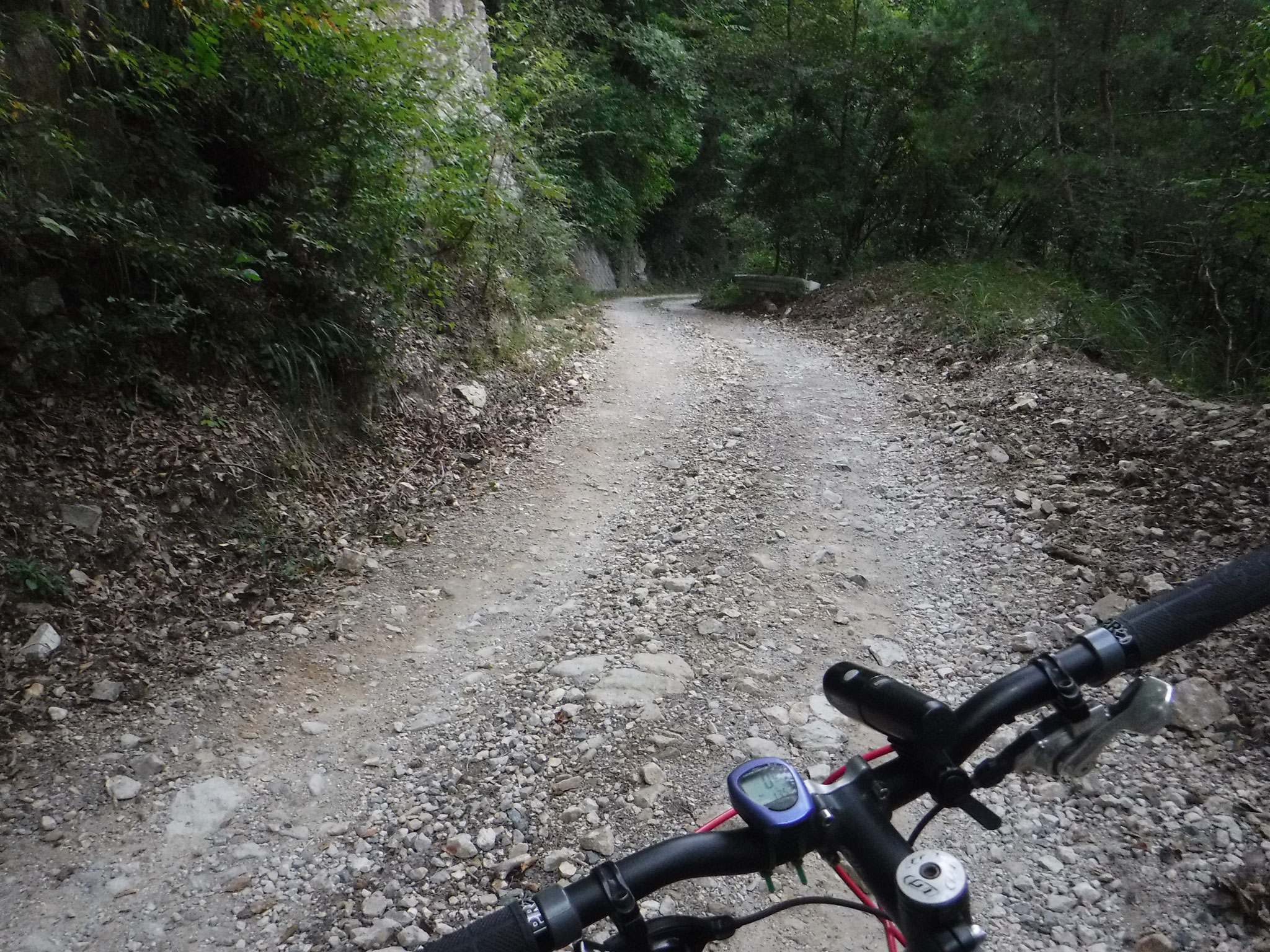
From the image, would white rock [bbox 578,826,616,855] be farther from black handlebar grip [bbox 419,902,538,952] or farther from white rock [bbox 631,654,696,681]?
black handlebar grip [bbox 419,902,538,952]

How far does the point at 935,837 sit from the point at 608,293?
1915 cm

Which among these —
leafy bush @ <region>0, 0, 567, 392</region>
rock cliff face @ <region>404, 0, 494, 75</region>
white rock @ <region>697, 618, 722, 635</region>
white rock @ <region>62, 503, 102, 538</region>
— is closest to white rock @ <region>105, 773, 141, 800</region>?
white rock @ <region>62, 503, 102, 538</region>

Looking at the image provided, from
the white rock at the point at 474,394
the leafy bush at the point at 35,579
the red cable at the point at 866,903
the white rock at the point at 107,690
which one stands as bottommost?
the white rock at the point at 107,690

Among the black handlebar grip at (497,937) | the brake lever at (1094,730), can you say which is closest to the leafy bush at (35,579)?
the black handlebar grip at (497,937)

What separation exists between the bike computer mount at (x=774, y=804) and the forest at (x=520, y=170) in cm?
455

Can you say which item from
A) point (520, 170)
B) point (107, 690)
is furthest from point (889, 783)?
point (520, 170)

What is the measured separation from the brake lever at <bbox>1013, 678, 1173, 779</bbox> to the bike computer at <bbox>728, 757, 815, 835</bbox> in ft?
1.30

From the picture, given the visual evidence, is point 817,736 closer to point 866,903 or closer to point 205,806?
point 866,903

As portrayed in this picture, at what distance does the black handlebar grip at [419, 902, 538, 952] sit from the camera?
1011 mm

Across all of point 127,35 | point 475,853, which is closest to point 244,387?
point 127,35

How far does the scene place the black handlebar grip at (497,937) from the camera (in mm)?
1011

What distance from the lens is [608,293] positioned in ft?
67.8

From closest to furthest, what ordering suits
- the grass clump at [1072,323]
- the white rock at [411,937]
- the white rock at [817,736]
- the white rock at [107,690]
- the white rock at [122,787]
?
the white rock at [411,937]
the white rock at [122,787]
the white rock at [817,736]
the white rock at [107,690]
the grass clump at [1072,323]

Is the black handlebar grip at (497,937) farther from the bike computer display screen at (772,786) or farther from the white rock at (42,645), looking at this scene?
the white rock at (42,645)
